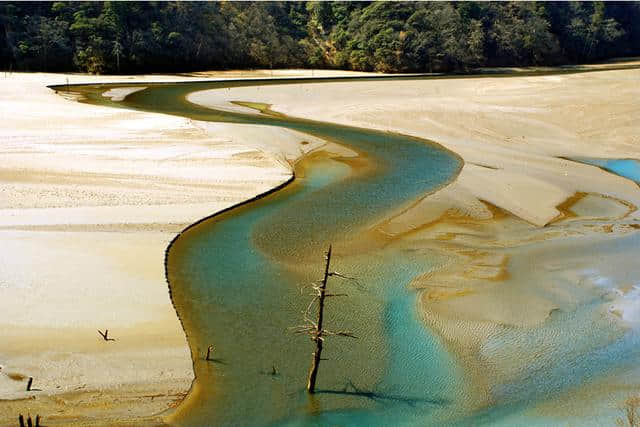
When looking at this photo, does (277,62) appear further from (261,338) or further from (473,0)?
(261,338)

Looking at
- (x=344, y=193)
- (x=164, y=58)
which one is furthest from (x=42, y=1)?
(x=344, y=193)

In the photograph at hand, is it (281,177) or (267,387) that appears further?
(281,177)

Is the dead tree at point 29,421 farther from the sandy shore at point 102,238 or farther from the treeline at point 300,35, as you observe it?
the treeline at point 300,35

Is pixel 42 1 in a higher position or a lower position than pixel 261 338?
higher

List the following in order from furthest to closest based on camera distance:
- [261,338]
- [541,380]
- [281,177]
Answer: [281,177]
[261,338]
[541,380]

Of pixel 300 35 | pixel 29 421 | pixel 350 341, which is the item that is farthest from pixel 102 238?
pixel 300 35

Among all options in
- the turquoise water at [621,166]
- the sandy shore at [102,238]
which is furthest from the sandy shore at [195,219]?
the turquoise water at [621,166]
